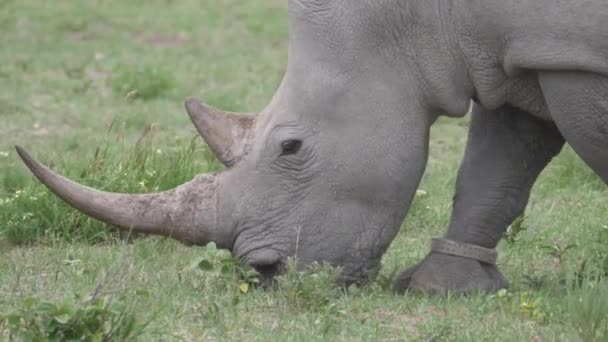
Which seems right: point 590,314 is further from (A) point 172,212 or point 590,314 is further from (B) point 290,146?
(A) point 172,212

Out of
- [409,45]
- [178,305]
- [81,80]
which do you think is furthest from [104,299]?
[81,80]

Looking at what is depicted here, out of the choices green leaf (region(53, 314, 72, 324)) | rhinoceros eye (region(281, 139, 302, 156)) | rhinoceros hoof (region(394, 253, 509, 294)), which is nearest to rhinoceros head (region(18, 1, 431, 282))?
rhinoceros eye (region(281, 139, 302, 156))

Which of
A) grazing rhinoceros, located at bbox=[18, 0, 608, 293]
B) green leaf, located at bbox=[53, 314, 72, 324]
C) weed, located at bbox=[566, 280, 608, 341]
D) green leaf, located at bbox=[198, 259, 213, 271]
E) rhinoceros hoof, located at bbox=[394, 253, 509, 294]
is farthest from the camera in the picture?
rhinoceros hoof, located at bbox=[394, 253, 509, 294]

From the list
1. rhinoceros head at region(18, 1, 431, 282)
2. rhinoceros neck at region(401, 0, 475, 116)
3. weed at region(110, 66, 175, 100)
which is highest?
rhinoceros neck at region(401, 0, 475, 116)

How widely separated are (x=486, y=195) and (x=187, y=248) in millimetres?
1503

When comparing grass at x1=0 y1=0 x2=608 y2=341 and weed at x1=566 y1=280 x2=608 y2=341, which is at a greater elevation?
weed at x1=566 y1=280 x2=608 y2=341

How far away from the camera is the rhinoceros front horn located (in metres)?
6.01

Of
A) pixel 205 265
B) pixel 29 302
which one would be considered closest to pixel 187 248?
pixel 205 265

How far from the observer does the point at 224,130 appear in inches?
241

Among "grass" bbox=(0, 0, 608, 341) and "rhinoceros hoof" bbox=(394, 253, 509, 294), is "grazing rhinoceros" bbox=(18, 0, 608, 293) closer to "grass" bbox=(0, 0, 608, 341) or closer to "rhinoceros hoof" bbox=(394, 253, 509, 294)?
"grass" bbox=(0, 0, 608, 341)

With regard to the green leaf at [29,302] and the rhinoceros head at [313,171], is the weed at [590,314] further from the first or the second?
the green leaf at [29,302]

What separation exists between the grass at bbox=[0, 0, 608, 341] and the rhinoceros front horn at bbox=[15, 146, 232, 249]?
149 millimetres

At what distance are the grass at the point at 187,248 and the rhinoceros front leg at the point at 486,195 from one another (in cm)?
18

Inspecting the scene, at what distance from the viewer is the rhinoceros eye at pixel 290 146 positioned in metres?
5.96
